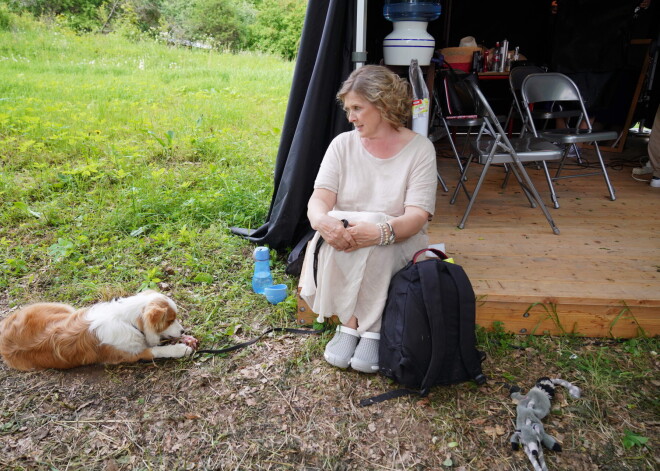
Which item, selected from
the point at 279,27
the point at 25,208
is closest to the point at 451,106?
the point at 25,208

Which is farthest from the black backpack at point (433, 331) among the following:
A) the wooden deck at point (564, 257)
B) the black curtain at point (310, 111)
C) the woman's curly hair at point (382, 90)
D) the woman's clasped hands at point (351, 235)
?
the black curtain at point (310, 111)

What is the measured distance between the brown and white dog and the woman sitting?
730 mm

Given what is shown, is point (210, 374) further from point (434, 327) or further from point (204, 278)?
point (434, 327)

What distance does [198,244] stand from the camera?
327 cm

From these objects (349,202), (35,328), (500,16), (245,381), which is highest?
(500,16)

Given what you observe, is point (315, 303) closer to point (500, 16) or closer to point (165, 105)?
point (165, 105)

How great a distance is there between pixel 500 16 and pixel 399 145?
17.6ft

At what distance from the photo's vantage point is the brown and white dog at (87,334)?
209 centimetres

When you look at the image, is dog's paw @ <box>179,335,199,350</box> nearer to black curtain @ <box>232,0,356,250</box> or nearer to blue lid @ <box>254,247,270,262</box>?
blue lid @ <box>254,247,270,262</box>

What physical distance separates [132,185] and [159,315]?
7.85 ft

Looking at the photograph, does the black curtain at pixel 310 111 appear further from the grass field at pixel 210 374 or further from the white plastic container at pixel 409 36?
the grass field at pixel 210 374

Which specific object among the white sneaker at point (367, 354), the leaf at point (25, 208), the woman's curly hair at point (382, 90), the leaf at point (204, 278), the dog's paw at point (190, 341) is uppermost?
the woman's curly hair at point (382, 90)

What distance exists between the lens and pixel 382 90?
206cm

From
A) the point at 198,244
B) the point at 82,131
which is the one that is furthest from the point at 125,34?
the point at 198,244
